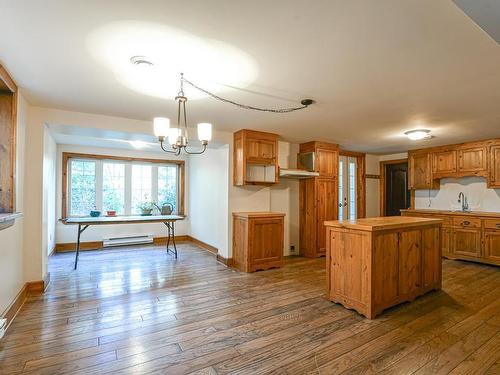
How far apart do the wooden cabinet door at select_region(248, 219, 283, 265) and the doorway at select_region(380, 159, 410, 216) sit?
12.7ft

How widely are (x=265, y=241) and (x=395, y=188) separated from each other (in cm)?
465

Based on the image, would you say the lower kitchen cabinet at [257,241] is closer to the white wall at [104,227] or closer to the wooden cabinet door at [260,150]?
the wooden cabinet door at [260,150]

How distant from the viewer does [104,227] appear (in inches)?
234

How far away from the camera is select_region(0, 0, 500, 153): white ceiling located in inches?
60.3

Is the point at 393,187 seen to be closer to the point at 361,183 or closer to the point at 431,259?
the point at 361,183

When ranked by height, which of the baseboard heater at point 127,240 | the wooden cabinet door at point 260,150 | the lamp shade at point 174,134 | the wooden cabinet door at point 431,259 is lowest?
the baseboard heater at point 127,240

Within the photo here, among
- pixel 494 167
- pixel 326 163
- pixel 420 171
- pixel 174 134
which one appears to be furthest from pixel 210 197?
pixel 494 167

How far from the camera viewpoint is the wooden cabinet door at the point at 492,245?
180 inches

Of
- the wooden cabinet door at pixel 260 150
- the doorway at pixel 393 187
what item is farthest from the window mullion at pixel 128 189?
the doorway at pixel 393 187

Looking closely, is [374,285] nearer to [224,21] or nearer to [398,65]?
[398,65]

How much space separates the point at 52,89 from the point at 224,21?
7.27 feet

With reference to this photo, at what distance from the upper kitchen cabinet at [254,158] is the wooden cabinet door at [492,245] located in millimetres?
3885

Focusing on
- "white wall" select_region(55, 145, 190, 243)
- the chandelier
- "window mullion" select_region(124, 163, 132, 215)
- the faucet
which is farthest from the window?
the faucet

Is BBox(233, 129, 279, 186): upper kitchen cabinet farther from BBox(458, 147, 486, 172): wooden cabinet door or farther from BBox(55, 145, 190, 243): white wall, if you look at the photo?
BBox(458, 147, 486, 172): wooden cabinet door
